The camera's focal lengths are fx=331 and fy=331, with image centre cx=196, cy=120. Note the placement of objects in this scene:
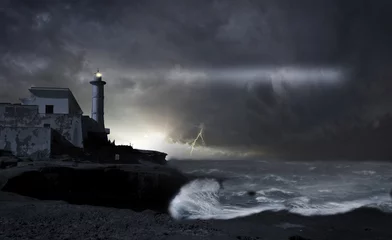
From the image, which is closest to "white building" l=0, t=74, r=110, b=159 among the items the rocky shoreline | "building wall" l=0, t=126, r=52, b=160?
"building wall" l=0, t=126, r=52, b=160

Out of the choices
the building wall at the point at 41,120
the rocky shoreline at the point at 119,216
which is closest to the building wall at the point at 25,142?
the building wall at the point at 41,120

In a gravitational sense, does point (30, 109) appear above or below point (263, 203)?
above

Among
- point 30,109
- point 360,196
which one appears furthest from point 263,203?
point 30,109

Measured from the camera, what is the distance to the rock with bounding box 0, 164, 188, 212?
66.5 ft

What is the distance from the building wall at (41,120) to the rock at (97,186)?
11.1 metres

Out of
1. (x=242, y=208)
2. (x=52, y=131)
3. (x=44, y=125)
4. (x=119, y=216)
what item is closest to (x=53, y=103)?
(x=44, y=125)

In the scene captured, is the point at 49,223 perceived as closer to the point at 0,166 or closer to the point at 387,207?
the point at 0,166

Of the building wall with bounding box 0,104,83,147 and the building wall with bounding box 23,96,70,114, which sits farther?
the building wall with bounding box 23,96,70,114

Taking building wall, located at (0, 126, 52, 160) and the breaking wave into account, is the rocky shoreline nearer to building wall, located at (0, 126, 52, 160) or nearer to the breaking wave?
the breaking wave

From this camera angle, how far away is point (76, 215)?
40.1 feet

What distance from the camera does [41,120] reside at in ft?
112

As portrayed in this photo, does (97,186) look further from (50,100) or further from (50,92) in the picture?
(50,92)

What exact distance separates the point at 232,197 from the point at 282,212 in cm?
737

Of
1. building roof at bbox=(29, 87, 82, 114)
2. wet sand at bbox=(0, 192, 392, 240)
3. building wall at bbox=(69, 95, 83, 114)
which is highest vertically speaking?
building roof at bbox=(29, 87, 82, 114)
